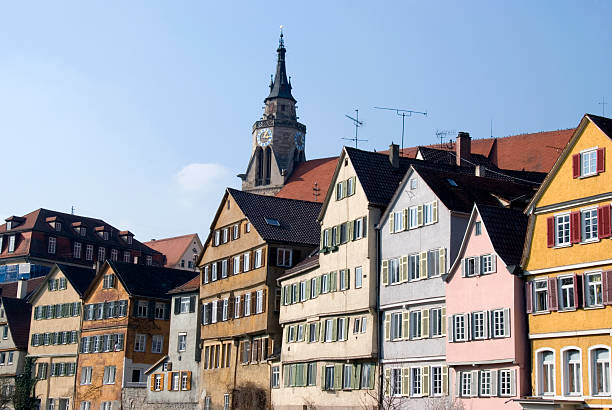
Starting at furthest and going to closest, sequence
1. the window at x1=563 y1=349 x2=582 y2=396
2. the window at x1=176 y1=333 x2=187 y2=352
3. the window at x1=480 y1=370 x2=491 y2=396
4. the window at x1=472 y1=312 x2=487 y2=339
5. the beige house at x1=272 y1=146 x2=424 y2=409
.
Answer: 1. the window at x1=176 y1=333 x2=187 y2=352
2. the beige house at x1=272 y1=146 x2=424 y2=409
3. the window at x1=472 y1=312 x2=487 y2=339
4. the window at x1=480 y1=370 x2=491 y2=396
5. the window at x1=563 y1=349 x2=582 y2=396

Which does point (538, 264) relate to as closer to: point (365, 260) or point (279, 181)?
Answer: point (365, 260)

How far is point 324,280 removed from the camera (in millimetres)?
54281

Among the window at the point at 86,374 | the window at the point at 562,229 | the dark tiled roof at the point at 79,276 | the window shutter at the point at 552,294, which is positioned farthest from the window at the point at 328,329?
the dark tiled roof at the point at 79,276

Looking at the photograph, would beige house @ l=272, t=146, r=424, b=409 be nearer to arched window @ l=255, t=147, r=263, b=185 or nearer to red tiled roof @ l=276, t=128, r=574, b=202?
red tiled roof @ l=276, t=128, r=574, b=202

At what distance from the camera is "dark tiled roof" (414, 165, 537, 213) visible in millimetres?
46188

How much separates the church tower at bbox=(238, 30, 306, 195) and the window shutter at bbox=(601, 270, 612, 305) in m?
101

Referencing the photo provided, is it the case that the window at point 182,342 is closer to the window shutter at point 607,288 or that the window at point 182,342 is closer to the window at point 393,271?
the window at point 393,271

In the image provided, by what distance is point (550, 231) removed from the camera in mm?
40125

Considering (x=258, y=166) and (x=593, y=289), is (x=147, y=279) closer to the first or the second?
(x=593, y=289)

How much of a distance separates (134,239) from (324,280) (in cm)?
7366

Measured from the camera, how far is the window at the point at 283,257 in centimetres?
6075

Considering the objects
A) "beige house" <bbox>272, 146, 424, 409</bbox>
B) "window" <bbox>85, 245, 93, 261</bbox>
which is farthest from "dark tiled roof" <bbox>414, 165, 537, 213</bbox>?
"window" <bbox>85, 245, 93, 261</bbox>

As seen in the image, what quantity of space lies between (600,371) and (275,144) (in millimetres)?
105326

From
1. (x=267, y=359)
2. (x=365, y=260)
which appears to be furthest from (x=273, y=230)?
(x=365, y=260)
